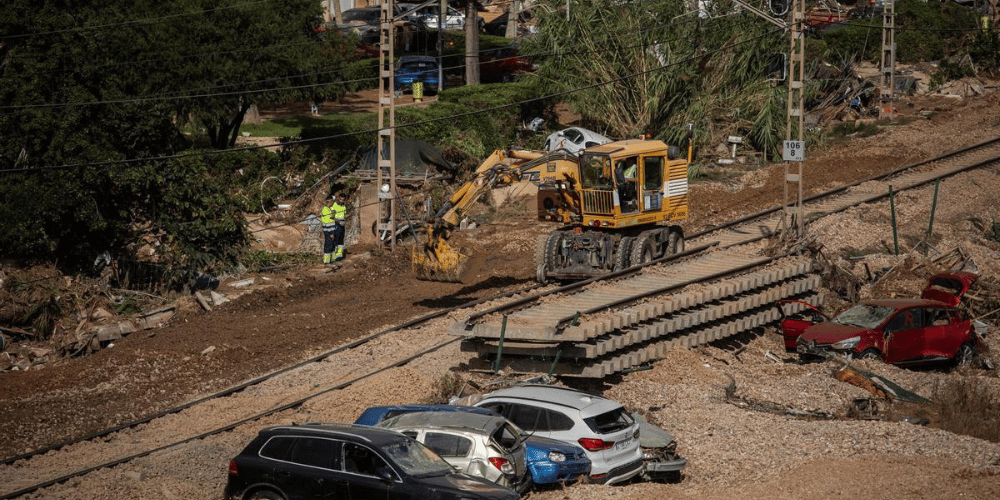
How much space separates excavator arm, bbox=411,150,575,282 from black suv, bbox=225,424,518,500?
34.8 ft

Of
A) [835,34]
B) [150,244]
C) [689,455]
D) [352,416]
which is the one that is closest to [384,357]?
[352,416]

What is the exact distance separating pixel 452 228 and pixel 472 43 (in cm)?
3183

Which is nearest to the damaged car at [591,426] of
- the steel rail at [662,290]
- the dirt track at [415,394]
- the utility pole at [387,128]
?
Result: the dirt track at [415,394]

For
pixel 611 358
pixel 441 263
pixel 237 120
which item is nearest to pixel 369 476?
pixel 611 358

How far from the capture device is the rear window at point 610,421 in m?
15.0

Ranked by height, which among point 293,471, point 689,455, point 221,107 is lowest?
point 689,455

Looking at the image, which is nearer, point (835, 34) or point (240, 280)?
point (240, 280)

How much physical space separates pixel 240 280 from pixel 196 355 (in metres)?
6.92

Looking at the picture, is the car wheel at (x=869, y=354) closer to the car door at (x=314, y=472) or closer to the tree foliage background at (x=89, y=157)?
the car door at (x=314, y=472)

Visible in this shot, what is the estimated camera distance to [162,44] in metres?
38.1

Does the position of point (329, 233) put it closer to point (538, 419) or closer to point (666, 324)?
point (666, 324)

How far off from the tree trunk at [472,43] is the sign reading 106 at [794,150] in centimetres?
2587

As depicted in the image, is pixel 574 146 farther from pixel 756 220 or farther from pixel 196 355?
pixel 196 355

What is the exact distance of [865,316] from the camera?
923 inches
